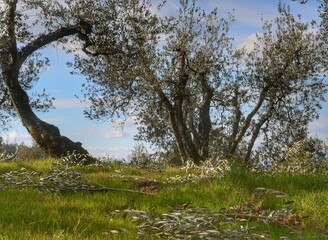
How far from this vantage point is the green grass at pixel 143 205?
20.1 ft

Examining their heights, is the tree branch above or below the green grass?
above

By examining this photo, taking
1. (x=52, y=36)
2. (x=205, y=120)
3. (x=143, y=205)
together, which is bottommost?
(x=143, y=205)

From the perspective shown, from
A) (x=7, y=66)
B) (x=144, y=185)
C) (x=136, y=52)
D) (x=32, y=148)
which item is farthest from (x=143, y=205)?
(x=32, y=148)

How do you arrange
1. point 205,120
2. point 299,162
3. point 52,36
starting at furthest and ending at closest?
point 205,120 < point 52,36 < point 299,162

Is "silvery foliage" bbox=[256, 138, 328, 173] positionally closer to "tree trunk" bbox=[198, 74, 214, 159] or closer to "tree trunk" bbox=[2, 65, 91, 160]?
"tree trunk" bbox=[198, 74, 214, 159]

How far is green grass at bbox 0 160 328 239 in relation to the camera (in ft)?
20.1

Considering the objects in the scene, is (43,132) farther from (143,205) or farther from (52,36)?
(143,205)

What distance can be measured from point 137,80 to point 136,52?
1.84 m

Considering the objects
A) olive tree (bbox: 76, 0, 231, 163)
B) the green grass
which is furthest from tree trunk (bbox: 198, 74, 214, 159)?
the green grass

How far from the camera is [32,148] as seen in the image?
239ft

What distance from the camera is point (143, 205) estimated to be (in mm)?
8188

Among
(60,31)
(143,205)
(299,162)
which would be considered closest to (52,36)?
(60,31)

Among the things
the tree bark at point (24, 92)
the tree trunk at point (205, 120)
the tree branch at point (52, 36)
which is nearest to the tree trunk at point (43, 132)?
the tree bark at point (24, 92)

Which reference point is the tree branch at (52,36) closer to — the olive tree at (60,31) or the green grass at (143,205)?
the olive tree at (60,31)
